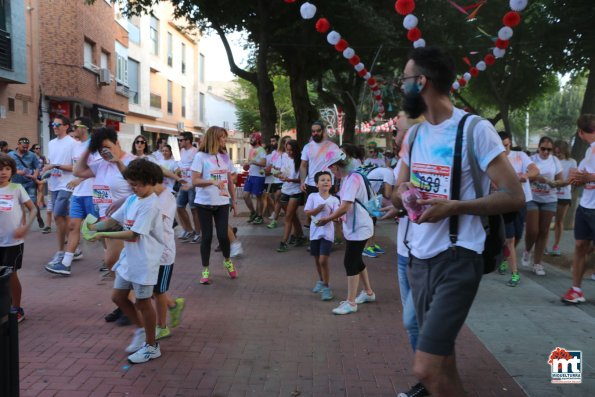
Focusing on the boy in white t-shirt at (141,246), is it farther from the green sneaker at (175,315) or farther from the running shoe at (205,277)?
the running shoe at (205,277)

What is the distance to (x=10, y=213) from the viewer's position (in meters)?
4.80

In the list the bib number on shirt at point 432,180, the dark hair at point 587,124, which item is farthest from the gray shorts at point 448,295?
the dark hair at point 587,124

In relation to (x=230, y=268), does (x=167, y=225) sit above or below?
above

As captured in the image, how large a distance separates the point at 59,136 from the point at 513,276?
635 cm

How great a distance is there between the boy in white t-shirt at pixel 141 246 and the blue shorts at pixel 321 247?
207 cm

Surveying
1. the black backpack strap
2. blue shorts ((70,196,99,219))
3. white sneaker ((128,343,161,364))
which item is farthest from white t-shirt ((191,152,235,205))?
the black backpack strap

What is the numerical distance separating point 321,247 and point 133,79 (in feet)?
84.2

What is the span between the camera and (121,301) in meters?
4.17

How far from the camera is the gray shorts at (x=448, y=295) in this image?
2311 millimetres

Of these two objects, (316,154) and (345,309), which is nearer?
(345,309)

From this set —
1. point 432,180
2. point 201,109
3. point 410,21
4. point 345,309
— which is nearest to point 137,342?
point 345,309

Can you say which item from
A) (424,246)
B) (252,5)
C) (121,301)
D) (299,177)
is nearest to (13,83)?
(252,5)

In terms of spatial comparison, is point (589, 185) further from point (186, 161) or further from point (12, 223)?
point (186, 161)

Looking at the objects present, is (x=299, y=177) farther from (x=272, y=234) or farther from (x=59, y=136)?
(x=59, y=136)
